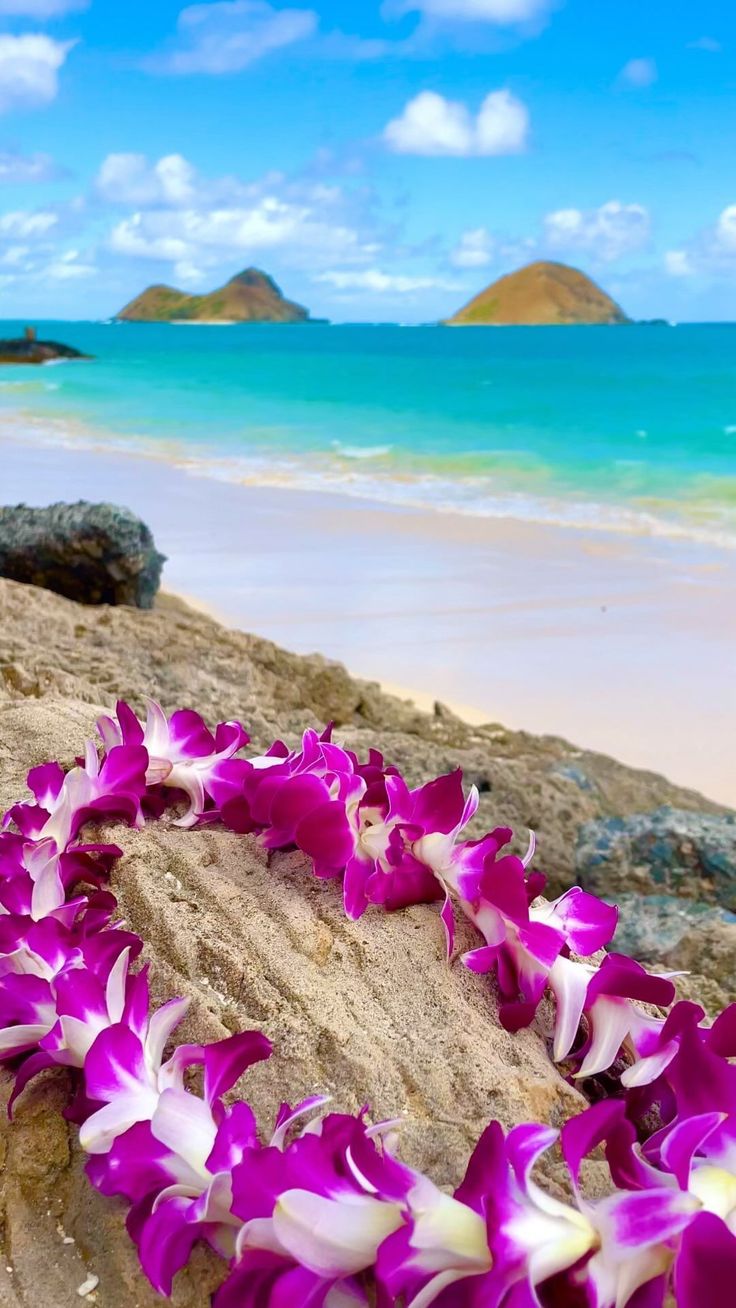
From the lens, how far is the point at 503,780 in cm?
354

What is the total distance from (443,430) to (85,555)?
1776cm

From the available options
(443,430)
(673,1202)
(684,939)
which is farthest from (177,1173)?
(443,430)

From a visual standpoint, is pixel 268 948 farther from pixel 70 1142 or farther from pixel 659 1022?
pixel 659 1022

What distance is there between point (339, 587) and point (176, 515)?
3.96m

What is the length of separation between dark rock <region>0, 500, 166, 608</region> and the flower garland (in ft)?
12.4

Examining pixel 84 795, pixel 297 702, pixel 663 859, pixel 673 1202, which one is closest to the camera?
pixel 673 1202

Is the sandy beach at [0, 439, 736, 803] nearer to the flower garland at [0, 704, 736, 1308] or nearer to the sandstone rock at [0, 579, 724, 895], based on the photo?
the sandstone rock at [0, 579, 724, 895]

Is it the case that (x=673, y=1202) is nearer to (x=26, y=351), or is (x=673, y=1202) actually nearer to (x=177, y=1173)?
(x=177, y=1173)

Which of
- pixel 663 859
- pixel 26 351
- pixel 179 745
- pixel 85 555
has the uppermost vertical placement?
pixel 26 351

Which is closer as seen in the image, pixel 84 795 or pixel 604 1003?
pixel 604 1003

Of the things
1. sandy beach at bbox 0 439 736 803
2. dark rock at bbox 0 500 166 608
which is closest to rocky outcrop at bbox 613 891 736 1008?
sandy beach at bbox 0 439 736 803

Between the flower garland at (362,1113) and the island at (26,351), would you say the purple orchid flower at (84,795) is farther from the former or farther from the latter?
the island at (26,351)

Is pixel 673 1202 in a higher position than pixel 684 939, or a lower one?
higher

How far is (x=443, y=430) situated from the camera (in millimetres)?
22453
